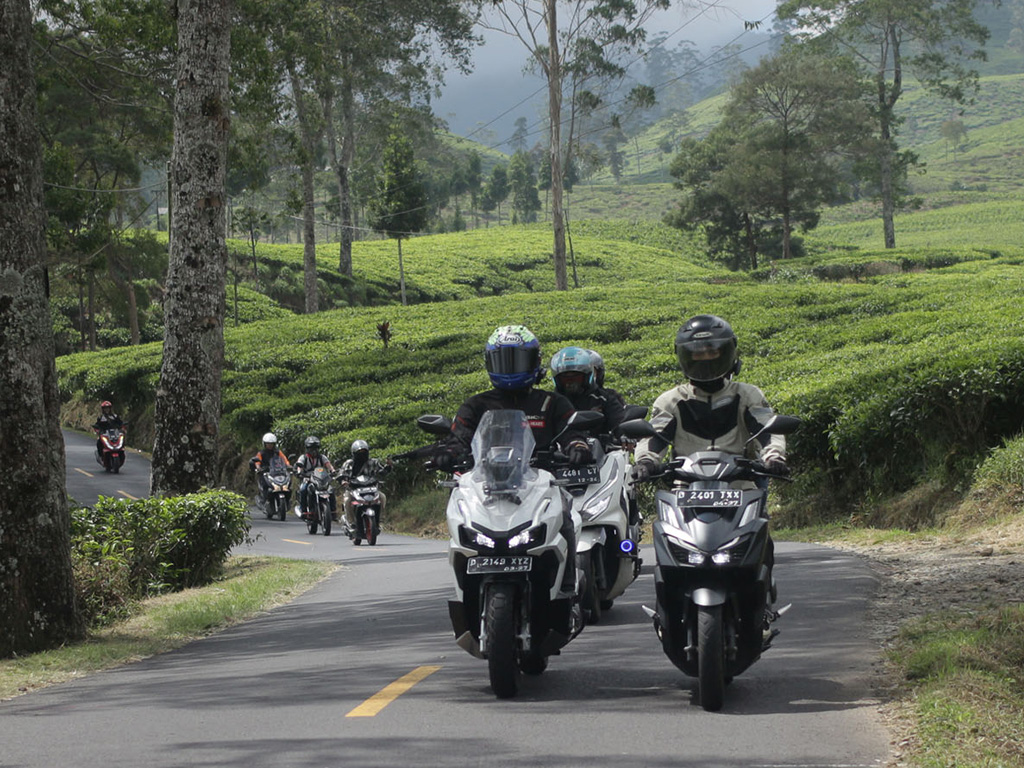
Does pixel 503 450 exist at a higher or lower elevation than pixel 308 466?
higher

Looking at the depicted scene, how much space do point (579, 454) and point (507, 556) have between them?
3.59 ft

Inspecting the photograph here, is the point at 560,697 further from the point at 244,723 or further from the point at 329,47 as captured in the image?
Result: the point at 329,47

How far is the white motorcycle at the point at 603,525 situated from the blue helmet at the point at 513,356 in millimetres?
1409

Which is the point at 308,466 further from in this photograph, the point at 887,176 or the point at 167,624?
the point at 887,176

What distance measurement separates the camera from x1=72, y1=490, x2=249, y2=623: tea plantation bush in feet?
39.1

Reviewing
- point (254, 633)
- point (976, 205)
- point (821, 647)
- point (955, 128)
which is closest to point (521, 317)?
point (254, 633)

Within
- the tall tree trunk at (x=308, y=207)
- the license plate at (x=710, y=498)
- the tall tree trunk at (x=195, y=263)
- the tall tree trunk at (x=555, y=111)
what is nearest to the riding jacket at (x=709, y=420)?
the license plate at (x=710, y=498)

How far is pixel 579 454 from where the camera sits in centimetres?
755

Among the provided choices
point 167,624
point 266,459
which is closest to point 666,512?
point 167,624

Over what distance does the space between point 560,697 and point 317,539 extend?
1753 centimetres

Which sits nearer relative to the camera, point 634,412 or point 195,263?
point 634,412

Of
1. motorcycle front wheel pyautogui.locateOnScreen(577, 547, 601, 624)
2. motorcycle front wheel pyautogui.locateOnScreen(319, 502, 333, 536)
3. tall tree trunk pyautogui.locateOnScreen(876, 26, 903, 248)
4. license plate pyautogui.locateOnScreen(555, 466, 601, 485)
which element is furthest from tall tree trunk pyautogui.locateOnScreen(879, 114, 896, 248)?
motorcycle front wheel pyautogui.locateOnScreen(577, 547, 601, 624)

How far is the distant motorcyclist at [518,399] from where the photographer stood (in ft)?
25.8

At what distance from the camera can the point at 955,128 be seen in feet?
596
